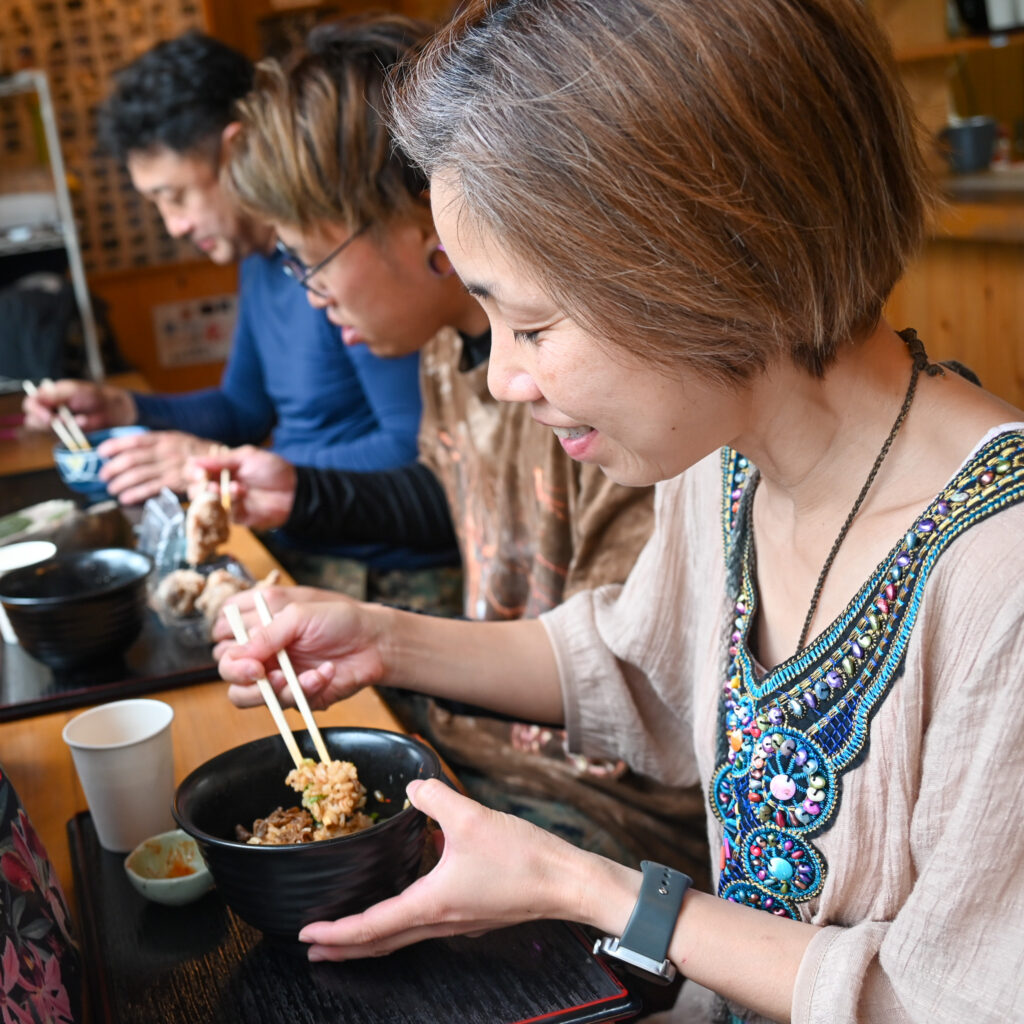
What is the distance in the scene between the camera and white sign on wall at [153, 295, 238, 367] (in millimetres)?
4973

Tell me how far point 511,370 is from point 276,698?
448 millimetres

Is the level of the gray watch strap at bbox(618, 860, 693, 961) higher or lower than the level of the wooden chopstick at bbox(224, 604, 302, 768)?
lower

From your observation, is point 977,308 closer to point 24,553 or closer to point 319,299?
point 319,299

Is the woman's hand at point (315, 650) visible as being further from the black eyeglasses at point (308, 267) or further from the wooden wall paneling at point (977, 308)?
the wooden wall paneling at point (977, 308)

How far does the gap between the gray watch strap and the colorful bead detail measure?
0.12 metres

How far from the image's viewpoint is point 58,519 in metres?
1.90

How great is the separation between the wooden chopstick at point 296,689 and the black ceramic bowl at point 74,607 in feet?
0.87

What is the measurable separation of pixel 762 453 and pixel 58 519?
1300 mm

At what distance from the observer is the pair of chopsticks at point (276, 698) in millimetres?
999

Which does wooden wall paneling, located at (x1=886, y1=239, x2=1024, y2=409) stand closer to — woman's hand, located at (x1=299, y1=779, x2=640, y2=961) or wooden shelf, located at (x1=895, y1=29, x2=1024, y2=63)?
wooden shelf, located at (x1=895, y1=29, x2=1024, y2=63)

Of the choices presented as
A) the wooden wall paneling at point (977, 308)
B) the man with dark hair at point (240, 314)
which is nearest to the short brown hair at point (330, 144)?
the man with dark hair at point (240, 314)

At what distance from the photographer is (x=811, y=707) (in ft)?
3.05

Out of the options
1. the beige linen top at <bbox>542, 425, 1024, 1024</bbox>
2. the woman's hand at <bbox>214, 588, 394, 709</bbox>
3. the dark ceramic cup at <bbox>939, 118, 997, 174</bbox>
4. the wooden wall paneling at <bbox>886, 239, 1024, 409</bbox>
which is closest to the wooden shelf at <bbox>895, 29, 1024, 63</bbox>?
the dark ceramic cup at <bbox>939, 118, 997, 174</bbox>

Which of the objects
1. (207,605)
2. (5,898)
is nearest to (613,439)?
(5,898)
